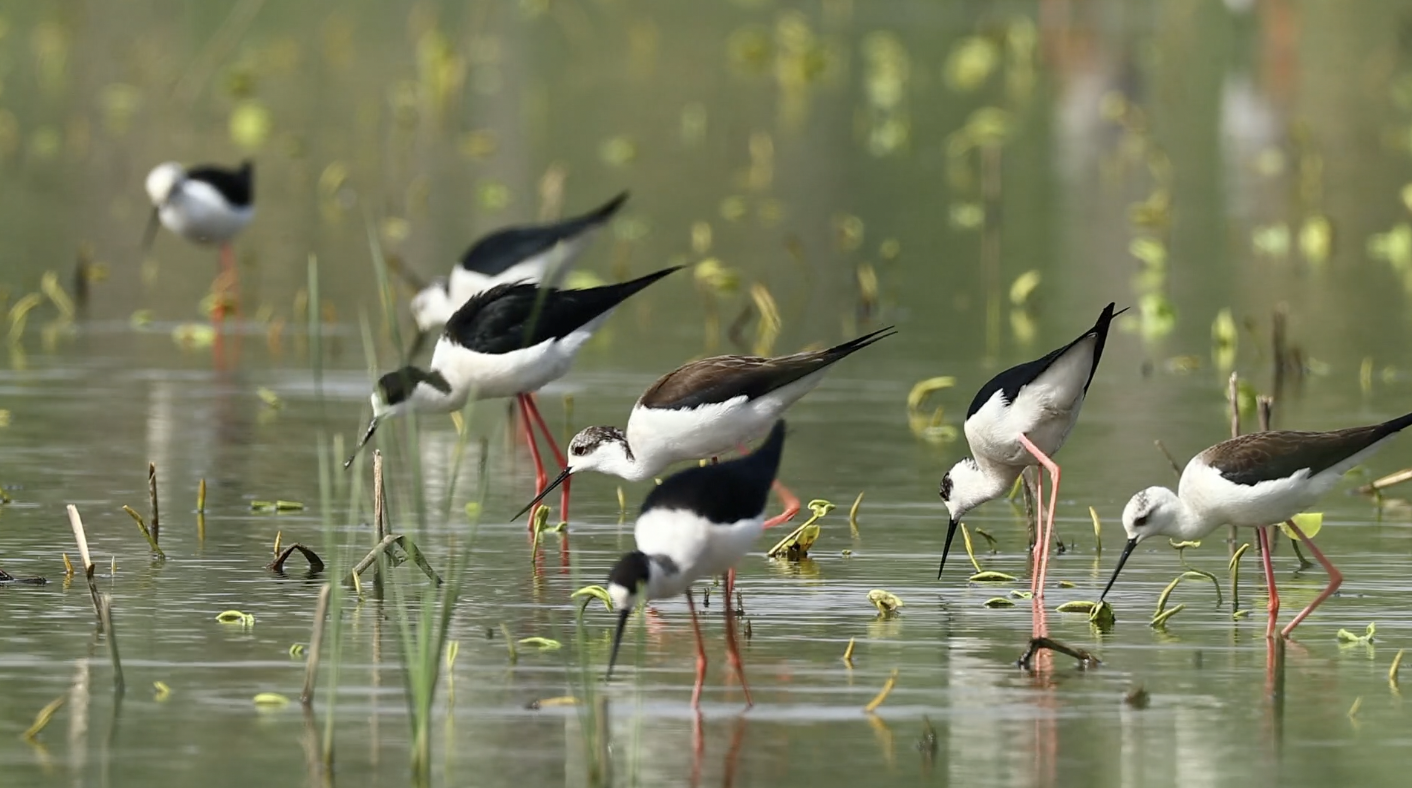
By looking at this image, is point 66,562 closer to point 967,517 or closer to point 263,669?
point 263,669

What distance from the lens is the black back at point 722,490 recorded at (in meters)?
8.11

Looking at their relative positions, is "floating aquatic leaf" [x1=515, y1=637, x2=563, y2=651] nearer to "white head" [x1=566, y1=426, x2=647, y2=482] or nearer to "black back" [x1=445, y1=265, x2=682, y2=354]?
"white head" [x1=566, y1=426, x2=647, y2=482]

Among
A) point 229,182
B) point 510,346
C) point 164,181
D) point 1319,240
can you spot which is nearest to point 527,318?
point 510,346

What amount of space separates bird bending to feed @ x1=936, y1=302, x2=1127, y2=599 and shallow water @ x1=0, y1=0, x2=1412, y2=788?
0.93ft

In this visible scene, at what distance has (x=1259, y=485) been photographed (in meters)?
9.28

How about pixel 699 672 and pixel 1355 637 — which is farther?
pixel 1355 637

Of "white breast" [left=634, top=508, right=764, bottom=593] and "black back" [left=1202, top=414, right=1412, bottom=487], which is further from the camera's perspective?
"black back" [left=1202, top=414, right=1412, bottom=487]

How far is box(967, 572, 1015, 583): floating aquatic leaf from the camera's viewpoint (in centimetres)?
1003

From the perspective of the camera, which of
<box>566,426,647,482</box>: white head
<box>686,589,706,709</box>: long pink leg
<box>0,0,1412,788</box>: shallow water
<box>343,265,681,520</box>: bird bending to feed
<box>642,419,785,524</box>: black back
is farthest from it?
<box>343,265,681,520</box>: bird bending to feed

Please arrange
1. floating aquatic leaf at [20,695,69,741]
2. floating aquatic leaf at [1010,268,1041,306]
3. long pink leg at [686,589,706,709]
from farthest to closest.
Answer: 1. floating aquatic leaf at [1010,268,1041,306]
2. long pink leg at [686,589,706,709]
3. floating aquatic leaf at [20,695,69,741]

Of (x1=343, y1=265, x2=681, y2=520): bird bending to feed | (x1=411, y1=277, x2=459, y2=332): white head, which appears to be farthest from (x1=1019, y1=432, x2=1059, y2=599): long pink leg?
(x1=411, y1=277, x2=459, y2=332): white head

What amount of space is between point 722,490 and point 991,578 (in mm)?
2187

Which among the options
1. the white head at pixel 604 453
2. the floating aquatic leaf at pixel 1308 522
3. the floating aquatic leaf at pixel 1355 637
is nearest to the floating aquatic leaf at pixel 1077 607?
the floating aquatic leaf at pixel 1355 637

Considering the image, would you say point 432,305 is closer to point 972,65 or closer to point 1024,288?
point 1024,288
